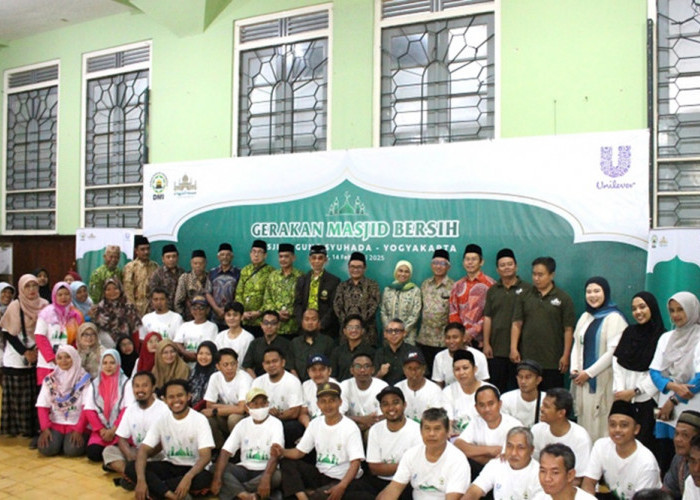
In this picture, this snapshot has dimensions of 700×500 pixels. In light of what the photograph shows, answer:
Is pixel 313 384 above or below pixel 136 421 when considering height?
above

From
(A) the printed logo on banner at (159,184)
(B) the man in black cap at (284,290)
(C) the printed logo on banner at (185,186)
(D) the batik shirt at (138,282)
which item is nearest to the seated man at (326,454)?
(B) the man in black cap at (284,290)

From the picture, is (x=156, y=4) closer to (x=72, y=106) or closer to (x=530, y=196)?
(x=72, y=106)

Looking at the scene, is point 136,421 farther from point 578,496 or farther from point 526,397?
point 578,496

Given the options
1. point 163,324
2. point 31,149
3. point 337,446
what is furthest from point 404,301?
point 31,149

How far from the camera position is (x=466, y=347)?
14.9ft

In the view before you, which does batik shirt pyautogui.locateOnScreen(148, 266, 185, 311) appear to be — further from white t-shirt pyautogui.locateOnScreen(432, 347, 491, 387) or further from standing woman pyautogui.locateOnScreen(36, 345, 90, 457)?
white t-shirt pyautogui.locateOnScreen(432, 347, 491, 387)

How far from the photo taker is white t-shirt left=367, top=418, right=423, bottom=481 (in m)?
3.84

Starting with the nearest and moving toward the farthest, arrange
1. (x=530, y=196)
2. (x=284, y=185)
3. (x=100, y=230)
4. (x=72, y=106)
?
1. (x=530, y=196)
2. (x=284, y=185)
3. (x=100, y=230)
4. (x=72, y=106)

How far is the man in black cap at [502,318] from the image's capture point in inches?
179

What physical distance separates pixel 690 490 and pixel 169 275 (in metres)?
4.74

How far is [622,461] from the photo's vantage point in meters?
3.34

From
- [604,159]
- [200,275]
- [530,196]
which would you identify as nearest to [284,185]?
[200,275]

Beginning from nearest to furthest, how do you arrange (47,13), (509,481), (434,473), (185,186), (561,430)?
(509,481)
(434,473)
(561,430)
(185,186)
(47,13)

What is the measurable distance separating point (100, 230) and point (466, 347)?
4794mm
